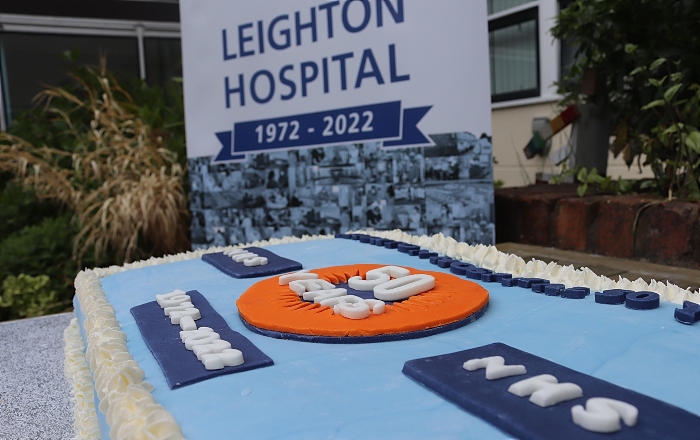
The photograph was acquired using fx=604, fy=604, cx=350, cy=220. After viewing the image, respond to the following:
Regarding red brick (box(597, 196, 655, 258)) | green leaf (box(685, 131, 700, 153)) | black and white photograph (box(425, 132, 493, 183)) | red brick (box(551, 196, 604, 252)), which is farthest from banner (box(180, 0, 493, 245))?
green leaf (box(685, 131, 700, 153))

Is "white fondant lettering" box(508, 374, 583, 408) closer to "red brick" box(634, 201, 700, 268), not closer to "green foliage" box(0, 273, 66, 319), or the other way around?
"red brick" box(634, 201, 700, 268)

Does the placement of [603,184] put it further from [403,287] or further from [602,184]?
[403,287]

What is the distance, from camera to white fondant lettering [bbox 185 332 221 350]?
3.44 ft

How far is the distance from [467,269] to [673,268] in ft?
2.71

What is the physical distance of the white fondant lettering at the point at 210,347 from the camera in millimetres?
999

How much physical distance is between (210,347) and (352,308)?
11.0 inches

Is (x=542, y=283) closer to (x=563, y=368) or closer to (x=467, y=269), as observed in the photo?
(x=467, y=269)

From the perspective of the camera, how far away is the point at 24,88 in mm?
5652

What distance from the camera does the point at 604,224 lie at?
87.6 inches

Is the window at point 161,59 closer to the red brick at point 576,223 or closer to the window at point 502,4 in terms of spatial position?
the window at point 502,4

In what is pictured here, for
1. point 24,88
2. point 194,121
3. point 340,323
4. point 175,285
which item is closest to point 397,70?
point 194,121

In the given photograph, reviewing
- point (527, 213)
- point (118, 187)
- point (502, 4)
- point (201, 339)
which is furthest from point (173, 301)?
point (502, 4)

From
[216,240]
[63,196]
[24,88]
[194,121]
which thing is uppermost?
[24,88]

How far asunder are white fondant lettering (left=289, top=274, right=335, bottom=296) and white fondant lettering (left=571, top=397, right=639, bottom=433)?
73 centimetres
